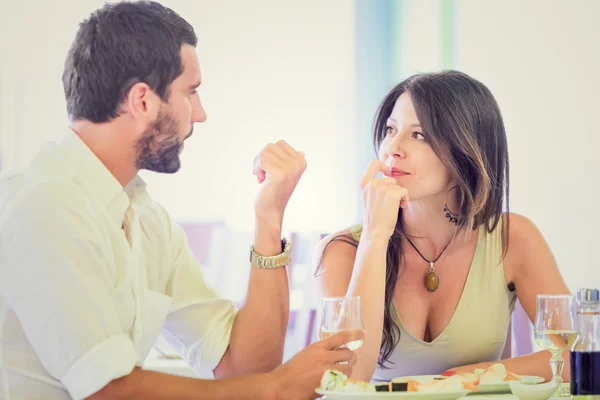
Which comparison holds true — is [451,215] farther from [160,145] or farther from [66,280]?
[66,280]

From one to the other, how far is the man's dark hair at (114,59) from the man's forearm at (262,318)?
42 centimetres

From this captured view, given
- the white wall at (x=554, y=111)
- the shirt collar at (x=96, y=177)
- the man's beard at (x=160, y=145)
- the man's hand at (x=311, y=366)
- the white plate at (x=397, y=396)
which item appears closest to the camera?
the white plate at (x=397, y=396)

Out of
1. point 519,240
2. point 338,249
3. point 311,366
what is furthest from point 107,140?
point 519,240

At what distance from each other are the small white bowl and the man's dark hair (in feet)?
2.80

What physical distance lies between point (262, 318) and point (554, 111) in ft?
6.03

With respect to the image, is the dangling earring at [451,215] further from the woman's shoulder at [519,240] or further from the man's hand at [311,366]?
the man's hand at [311,366]

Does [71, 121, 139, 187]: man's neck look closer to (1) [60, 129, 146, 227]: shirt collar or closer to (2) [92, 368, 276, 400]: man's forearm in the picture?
(1) [60, 129, 146, 227]: shirt collar

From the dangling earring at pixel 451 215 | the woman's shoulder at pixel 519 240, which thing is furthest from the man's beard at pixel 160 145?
the woman's shoulder at pixel 519 240

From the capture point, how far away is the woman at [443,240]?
208 centimetres

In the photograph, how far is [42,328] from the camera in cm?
127

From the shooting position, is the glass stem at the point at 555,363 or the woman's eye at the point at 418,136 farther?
the woman's eye at the point at 418,136

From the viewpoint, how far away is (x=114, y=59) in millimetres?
1506

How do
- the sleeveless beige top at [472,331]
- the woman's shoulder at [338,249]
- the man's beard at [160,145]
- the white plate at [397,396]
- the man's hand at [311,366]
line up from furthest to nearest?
the woman's shoulder at [338,249] → the sleeveless beige top at [472,331] → the man's beard at [160,145] → the man's hand at [311,366] → the white plate at [397,396]

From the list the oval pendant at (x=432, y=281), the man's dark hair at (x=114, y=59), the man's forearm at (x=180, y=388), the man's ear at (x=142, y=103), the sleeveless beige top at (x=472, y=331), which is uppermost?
the man's dark hair at (x=114, y=59)
